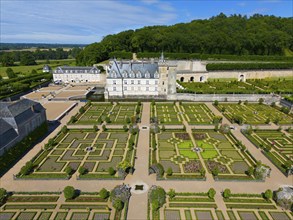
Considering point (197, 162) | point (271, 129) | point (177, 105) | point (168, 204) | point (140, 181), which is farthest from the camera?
point (177, 105)

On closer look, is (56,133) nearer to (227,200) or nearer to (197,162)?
(197,162)

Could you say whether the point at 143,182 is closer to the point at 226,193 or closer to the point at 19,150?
the point at 226,193

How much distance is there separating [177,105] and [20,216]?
148 feet

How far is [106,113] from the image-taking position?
54500mm

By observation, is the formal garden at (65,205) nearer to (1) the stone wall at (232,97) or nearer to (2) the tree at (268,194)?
(2) the tree at (268,194)

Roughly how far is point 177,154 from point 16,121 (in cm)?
2587

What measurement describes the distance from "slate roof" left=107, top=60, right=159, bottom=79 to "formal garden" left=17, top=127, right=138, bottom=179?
26.7 meters

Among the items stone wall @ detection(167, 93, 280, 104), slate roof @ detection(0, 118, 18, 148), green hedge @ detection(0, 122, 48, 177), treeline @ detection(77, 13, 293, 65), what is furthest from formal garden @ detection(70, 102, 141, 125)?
treeline @ detection(77, 13, 293, 65)

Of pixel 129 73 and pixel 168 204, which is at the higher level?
pixel 129 73

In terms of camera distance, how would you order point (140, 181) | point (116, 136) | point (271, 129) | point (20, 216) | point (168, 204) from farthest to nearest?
point (271, 129) < point (116, 136) < point (140, 181) < point (168, 204) < point (20, 216)

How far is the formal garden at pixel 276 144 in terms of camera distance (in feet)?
110

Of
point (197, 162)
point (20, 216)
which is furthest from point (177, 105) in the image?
point (20, 216)

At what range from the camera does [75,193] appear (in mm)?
26062

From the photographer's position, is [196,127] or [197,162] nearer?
[197,162]
